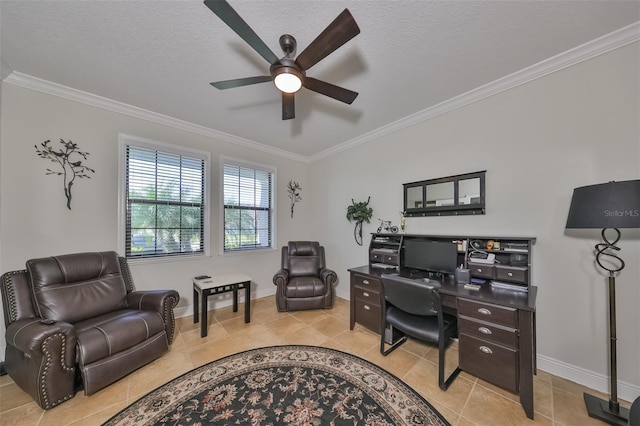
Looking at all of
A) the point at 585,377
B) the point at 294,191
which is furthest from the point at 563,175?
the point at 294,191

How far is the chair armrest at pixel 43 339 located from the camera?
156 centimetres

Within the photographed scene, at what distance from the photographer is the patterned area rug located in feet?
5.11

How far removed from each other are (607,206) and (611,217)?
3.0 inches

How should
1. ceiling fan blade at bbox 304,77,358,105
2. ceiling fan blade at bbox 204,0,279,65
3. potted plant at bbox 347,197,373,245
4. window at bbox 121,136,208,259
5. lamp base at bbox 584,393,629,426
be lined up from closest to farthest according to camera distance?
ceiling fan blade at bbox 204,0,279,65
lamp base at bbox 584,393,629,426
ceiling fan blade at bbox 304,77,358,105
window at bbox 121,136,208,259
potted plant at bbox 347,197,373,245

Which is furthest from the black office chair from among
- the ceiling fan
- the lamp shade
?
the ceiling fan

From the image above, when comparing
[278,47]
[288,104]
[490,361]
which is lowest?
[490,361]

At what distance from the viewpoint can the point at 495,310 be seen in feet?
5.65

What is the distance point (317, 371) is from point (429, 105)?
3.18 m

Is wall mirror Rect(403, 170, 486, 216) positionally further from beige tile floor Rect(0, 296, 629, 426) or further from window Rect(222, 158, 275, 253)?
window Rect(222, 158, 275, 253)

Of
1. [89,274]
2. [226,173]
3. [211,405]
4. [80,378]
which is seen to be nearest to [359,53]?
[226,173]

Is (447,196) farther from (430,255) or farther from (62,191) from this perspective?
(62,191)

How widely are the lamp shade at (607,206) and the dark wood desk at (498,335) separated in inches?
26.6

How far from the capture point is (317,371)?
2041mm

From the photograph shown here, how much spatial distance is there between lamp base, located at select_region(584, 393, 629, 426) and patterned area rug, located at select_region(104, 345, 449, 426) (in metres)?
1.05
